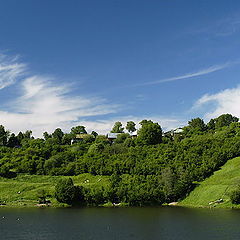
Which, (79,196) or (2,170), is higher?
(2,170)


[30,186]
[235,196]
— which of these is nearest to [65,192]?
[30,186]

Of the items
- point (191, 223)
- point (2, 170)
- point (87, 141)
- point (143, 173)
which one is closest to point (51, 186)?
point (2, 170)

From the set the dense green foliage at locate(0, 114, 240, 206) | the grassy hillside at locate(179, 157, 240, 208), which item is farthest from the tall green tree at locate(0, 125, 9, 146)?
the grassy hillside at locate(179, 157, 240, 208)

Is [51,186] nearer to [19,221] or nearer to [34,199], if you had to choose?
[34,199]

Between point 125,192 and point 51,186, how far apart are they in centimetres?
2977

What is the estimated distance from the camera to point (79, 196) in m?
105

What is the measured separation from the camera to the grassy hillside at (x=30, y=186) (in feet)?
340

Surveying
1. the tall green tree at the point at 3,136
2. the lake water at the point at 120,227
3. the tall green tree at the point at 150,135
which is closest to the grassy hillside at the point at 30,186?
the lake water at the point at 120,227

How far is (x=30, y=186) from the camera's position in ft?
374

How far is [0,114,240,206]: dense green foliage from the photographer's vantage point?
10369cm

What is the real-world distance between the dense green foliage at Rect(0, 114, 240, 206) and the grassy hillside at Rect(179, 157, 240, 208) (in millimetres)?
3526

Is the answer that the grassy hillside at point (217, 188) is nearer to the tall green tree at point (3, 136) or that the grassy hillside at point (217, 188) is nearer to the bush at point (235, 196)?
the bush at point (235, 196)

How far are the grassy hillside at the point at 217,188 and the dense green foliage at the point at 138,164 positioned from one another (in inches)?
139

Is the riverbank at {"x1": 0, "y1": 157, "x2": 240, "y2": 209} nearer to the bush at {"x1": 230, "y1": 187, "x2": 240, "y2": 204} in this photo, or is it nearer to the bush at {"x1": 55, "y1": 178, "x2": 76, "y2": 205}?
the bush at {"x1": 230, "y1": 187, "x2": 240, "y2": 204}
